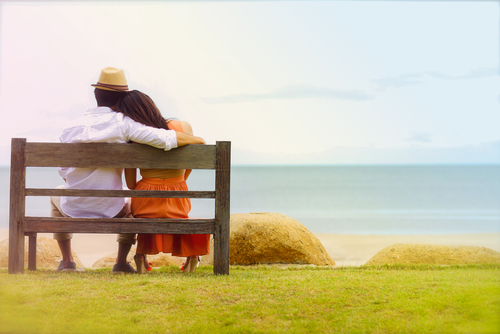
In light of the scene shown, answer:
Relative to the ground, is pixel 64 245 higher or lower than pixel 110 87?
lower

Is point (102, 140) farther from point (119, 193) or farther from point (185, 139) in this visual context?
point (185, 139)

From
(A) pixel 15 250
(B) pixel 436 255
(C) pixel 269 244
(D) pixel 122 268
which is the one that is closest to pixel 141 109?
(D) pixel 122 268

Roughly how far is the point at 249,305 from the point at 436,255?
4.01 m

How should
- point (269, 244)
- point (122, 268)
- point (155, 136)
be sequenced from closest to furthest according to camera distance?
point (155, 136) → point (122, 268) → point (269, 244)

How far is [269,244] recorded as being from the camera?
580 centimetres

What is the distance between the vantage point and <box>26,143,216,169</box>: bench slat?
3852mm

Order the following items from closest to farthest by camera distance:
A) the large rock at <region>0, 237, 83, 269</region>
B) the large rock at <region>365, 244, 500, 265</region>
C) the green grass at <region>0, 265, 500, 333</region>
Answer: the green grass at <region>0, 265, 500, 333</region>
the large rock at <region>365, 244, 500, 265</region>
the large rock at <region>0, 237, 83, 269</region>

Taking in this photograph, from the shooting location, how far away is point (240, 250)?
5.88m

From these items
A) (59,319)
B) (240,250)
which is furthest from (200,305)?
(240,250)

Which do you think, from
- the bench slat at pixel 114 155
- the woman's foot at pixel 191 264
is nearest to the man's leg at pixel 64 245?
the bench slat at pixel 114 155

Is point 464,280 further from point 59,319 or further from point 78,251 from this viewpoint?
point 78,251

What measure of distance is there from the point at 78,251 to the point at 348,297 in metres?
10.9

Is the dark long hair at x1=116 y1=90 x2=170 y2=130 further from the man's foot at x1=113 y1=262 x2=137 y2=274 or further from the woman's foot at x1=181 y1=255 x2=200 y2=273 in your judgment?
the man's foot at x1=113 y1=262 x2=137 y2=274

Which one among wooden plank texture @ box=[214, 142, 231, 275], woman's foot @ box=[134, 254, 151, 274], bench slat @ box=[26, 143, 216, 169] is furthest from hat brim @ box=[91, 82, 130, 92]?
woman's foot @ box=[134, 254, 151, 274]
